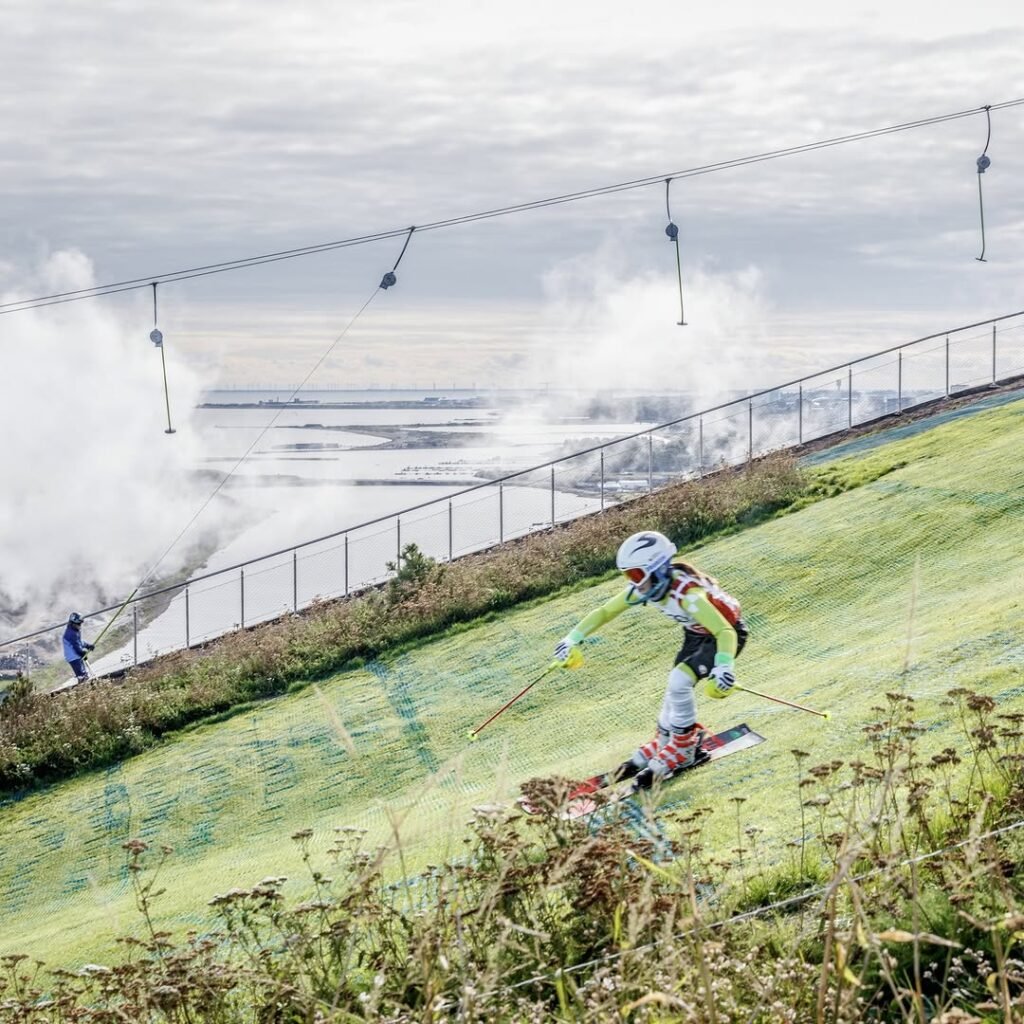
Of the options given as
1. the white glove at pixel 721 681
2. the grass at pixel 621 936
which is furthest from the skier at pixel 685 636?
the grass at pixel 621 936

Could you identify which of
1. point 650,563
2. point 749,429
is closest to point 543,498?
point 749,429

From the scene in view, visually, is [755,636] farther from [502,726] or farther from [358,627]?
[358,627]

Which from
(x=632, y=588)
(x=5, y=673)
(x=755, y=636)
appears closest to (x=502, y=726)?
(x=755, y=636)

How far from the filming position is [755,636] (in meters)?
16.2

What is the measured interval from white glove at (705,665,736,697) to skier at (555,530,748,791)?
0.43ft

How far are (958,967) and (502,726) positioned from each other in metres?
10.3

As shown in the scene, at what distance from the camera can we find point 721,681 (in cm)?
1001

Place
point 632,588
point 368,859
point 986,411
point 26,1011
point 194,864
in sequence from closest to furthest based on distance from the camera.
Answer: point 26,1011 → point 368,859 → point 632,588 → point 194,864 → point 986,411

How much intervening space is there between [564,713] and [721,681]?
5.28 metres

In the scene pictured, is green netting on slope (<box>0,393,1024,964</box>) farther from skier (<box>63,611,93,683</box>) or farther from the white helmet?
skier (<box>63,611,93,683</box>)

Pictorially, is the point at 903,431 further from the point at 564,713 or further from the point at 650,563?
the point at 650,563

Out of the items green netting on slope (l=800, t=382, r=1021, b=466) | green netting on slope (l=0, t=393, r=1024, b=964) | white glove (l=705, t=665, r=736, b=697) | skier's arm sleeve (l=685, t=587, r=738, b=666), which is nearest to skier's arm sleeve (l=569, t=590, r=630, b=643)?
skier's arm sleeve (l=685, t=587, r=738, b=666)

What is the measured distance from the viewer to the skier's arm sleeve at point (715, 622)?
33.8 feet

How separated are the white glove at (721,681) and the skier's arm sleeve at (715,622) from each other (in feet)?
0.24
